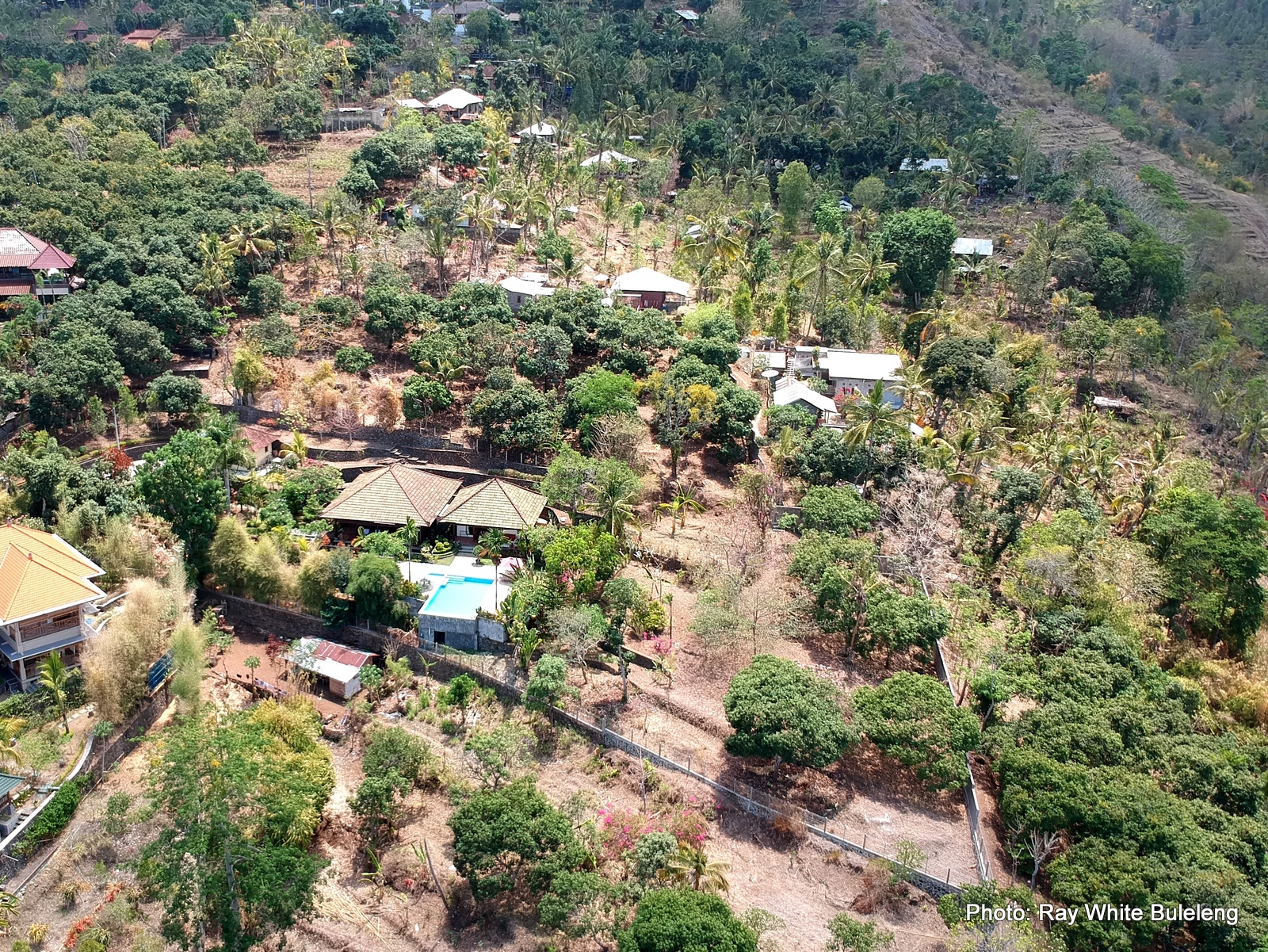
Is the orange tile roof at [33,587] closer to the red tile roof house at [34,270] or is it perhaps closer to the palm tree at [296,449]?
the palm tree at [296,449]

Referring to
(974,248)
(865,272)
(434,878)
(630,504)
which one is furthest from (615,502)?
(974,248)

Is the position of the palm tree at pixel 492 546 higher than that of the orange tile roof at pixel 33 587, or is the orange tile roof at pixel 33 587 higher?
the orange tile roof at pixel 33 587

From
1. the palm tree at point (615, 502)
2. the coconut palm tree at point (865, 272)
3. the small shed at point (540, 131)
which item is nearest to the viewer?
the palm tree at point (615, 502)

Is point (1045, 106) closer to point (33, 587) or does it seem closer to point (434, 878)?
point (434, 878)

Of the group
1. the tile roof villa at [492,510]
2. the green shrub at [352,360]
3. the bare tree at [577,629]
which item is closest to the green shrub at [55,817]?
the bare tree at [577,629]

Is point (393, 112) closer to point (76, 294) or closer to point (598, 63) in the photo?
point (598, 63)

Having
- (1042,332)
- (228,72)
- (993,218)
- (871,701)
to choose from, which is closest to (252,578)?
(871,701)
